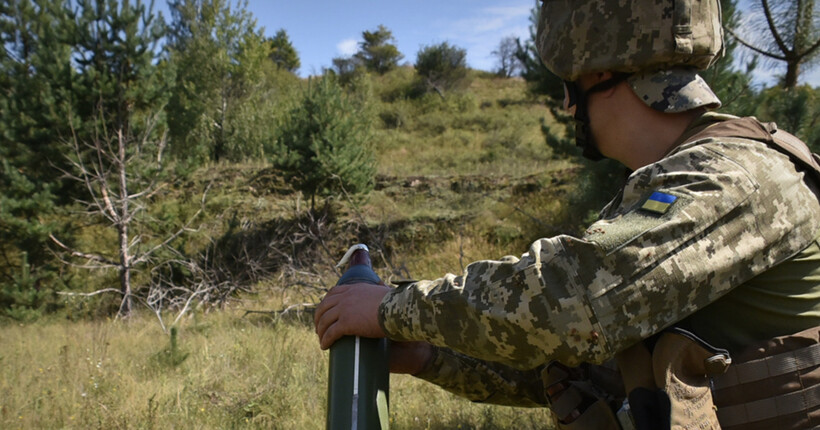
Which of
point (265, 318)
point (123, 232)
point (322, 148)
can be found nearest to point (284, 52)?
point (322, 148)

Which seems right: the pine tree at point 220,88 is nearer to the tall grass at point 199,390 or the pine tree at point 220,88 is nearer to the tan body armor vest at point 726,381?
the tall grass at point 199,390

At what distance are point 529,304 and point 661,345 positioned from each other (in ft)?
1.00

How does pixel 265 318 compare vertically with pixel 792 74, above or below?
below

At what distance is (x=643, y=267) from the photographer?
106 cm

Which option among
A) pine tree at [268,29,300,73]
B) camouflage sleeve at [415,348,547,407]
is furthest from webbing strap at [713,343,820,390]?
pine tree at [268,29,300,73]

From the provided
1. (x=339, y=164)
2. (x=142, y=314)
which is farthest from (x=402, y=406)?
(x=339, y=164)

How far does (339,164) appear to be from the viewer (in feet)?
44.7

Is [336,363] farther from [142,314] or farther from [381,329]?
[142,314]

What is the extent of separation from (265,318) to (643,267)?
732cm

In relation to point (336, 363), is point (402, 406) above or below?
below

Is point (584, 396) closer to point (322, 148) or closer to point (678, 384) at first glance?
point (678, 384)

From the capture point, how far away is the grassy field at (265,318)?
12.0 ft

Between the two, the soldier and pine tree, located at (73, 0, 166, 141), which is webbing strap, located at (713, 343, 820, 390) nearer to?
the soldier

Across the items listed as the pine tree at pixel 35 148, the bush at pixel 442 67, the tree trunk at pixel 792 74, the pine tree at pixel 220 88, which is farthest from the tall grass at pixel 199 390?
the bush at pixel 442 67
